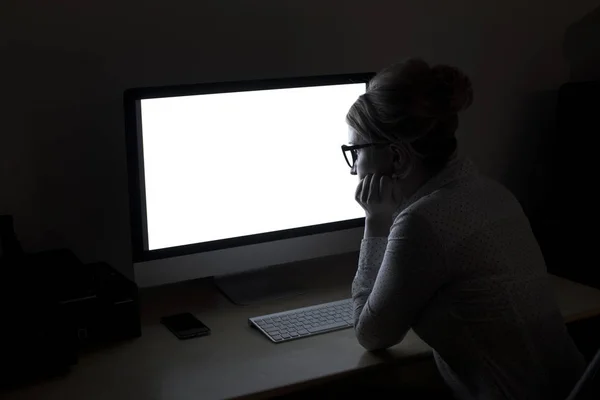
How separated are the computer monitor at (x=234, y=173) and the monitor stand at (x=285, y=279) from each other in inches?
2.7

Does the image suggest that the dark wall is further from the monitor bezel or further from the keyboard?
the keyboard

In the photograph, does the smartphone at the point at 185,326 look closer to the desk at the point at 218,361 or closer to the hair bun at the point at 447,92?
the desk at the point at 218,361

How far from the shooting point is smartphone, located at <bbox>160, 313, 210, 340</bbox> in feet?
5.62

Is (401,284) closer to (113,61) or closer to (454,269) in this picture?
(454,269)

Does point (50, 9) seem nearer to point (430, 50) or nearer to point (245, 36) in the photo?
point (245, 36)

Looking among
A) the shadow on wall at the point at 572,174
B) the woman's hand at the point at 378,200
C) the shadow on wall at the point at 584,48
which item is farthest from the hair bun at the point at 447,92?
the shadow on wall at the point at 584,48

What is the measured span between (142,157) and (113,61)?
1.05 feet

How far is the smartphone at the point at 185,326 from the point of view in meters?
1.71

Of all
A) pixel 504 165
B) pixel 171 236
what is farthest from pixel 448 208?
pixel 504 165

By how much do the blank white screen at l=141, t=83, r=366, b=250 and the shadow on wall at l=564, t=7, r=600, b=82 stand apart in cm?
103

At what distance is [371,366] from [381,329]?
0.25 feet

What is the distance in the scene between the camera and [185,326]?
1747 millimetres

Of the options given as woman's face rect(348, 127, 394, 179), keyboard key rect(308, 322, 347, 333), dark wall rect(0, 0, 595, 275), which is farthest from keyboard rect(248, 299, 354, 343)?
dark wall rect(0, 0, 595, 275)

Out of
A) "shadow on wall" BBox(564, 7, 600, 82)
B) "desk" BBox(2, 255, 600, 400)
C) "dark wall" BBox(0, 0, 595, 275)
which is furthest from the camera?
"shadow on wall" BBox(564, 7, 600, 82)
